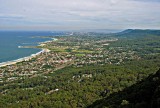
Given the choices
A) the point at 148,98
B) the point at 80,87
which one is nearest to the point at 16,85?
the point at 80,87

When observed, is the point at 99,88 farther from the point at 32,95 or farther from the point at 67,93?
the point at 32,95

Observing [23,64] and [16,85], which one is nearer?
[16,85]

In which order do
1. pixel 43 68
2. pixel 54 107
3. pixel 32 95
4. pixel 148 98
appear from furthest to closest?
pixel 43 68 < pixel 32 95 < pixel 54 107 < pixel 148 98

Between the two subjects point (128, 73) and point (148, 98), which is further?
point (128, 73)

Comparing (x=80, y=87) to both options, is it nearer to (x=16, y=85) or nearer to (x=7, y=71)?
(x=16, y=85)

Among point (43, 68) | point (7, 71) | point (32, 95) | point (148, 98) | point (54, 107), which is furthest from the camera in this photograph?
point (43, 68)

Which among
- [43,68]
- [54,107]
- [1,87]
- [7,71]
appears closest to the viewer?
[54,107]

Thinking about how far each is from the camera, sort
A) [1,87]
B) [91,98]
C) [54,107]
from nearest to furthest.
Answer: [54,107], [91,98], [1,87]

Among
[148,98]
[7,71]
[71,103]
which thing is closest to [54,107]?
[71,103]

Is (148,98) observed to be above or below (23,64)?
above
